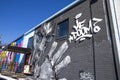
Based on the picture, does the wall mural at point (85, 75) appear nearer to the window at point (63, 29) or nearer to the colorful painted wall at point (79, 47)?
the colorful painted wall at point (79, 47)

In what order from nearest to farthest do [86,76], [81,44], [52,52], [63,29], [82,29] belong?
[86,76] < [81,44] < [82,29] < [63,29] < [52,52]

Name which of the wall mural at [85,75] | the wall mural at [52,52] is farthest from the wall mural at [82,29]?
the wall mural at [85,75]

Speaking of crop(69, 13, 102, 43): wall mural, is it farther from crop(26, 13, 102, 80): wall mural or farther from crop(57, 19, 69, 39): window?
crop(57, 19, 69, 39): window

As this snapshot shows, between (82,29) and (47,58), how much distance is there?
3701mm

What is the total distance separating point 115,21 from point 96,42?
130cm

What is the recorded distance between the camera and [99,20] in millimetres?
6629

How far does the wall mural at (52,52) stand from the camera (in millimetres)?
6930

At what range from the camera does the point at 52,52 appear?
938cm

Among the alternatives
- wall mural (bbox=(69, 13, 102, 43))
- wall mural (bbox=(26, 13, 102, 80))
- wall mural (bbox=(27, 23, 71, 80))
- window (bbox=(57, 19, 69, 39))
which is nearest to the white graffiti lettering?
wall mural (bbox=(26, 13, 102, 80))

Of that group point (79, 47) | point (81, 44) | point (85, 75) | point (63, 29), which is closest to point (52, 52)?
point (63, 29)

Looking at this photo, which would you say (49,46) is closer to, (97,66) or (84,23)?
(84,23)

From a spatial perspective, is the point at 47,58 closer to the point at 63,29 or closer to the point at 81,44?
the point at 63,29

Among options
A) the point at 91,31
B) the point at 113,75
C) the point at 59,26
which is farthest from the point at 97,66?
the point at 59,26

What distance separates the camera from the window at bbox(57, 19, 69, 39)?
29.0 ft
